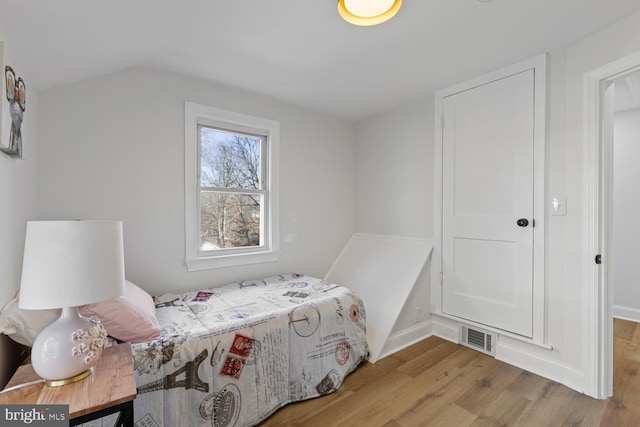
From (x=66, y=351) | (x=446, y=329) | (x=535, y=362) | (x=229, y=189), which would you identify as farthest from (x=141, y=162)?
(x=535, y=362)

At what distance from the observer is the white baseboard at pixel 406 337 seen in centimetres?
249

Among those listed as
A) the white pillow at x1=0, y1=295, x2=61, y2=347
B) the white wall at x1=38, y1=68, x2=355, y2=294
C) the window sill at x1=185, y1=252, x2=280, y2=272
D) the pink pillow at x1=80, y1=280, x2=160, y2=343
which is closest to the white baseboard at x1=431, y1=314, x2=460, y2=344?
the white wall at x1=38, y1=68, x2=355, y2=294

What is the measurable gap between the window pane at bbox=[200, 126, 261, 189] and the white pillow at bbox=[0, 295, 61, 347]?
60.4 inches

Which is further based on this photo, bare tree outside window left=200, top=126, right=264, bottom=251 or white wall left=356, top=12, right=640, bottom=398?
bare tree outside window left=200, top=126, right=264, bottom=251

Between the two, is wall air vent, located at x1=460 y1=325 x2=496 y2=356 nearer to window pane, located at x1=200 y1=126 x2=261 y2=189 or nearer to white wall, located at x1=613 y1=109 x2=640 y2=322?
white wall, located at x1=613 y1=109 x2=640 y2=322

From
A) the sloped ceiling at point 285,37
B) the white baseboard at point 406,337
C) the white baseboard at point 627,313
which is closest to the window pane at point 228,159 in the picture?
the sloped ceiling at point 285,37

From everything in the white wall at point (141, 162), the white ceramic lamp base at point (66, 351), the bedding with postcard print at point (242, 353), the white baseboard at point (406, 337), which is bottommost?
the white baseboard at point (406, 337)

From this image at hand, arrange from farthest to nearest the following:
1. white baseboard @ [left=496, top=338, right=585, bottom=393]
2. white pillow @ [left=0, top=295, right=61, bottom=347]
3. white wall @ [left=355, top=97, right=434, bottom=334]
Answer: white wall @ [left=355, top=97, right=434, bottom=334], white baseboard @ [left=496, top=338, right=585, bottom=393], white pillow @ [left=0, top=295, right=61, bottom=347]

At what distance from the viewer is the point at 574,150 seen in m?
2.01

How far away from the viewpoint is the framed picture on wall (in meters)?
1.20

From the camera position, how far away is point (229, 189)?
2738mm

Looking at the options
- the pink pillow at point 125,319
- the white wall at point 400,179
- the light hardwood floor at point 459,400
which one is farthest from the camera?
the white wall at point 400,179

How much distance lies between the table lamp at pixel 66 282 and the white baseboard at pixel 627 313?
4829 millimetres

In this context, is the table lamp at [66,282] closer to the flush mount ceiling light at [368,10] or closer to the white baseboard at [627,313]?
the flush mount ceiling light at [368,10]
